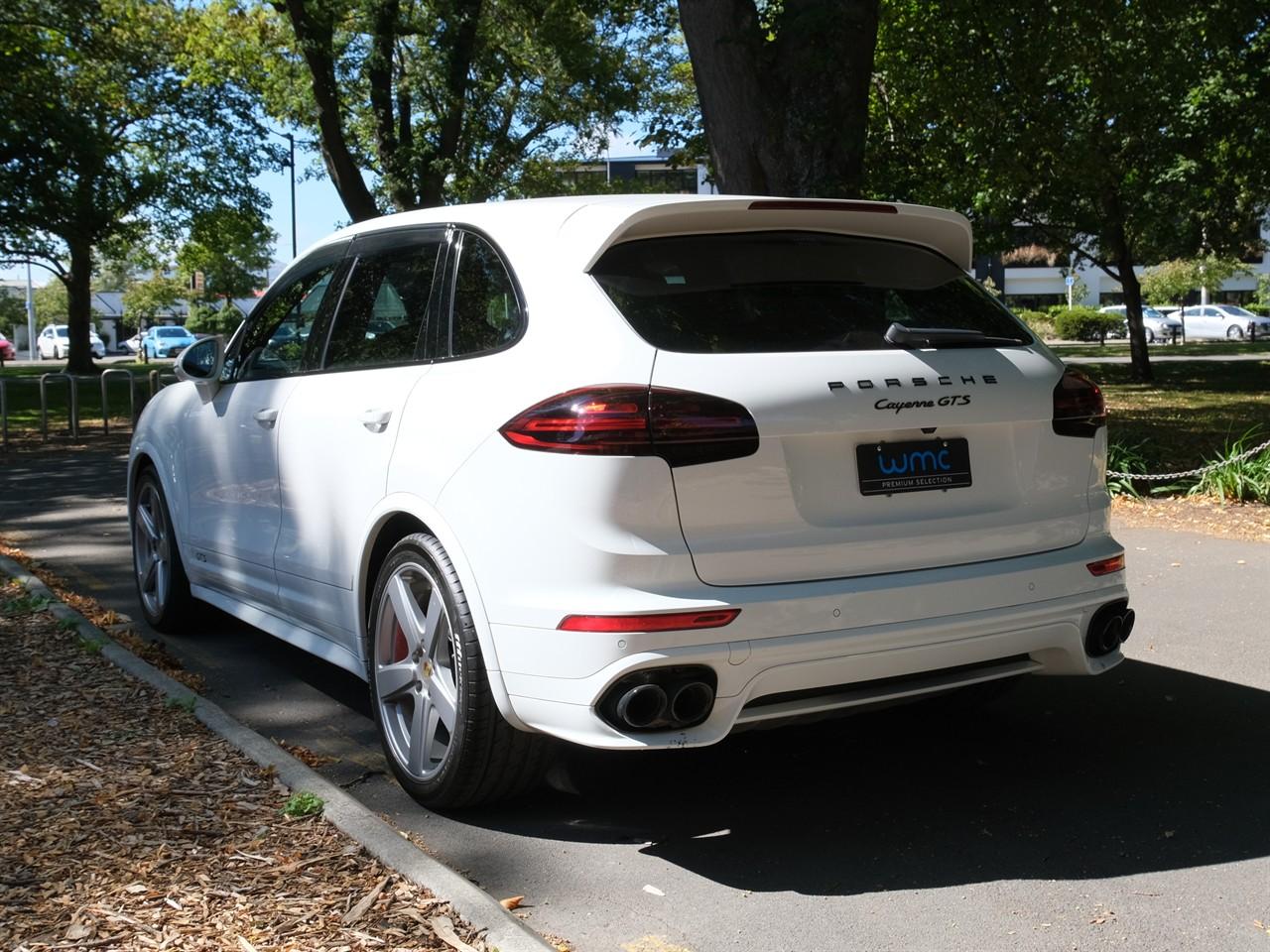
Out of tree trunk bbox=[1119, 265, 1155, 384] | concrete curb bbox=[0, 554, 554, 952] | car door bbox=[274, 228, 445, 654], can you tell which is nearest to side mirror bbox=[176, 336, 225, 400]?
car door bbox=[274, 228, 445, 654]

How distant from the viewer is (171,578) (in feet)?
21.4

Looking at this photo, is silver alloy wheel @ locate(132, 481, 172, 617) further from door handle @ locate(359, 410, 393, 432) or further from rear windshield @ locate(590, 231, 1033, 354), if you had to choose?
rear windshield @ locate(590, 231, 1033, 354)

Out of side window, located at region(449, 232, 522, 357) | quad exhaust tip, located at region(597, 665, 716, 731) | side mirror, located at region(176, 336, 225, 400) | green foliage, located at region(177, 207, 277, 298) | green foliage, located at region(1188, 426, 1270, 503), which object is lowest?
green foliage, located at region(1188, 426, 1270, 503)

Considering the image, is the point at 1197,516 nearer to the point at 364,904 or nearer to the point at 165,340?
the point at 364,904

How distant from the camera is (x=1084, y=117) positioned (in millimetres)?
20094

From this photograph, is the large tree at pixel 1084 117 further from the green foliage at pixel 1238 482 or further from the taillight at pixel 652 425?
the taillight at pixel 652 425

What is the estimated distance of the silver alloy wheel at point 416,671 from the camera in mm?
4086

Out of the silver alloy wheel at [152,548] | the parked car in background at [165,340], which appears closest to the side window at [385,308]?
the silver alloy wheel at [152,548]

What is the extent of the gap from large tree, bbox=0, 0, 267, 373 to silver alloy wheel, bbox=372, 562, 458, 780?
22.7 meters

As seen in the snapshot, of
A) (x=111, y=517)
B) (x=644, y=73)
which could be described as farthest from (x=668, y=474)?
(x=644, y=73)

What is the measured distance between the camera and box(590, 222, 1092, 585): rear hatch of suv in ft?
12.0

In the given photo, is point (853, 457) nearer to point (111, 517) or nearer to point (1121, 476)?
point (1121, 476)

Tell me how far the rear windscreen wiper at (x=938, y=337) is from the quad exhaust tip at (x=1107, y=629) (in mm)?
869

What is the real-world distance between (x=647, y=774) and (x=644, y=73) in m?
33.8
